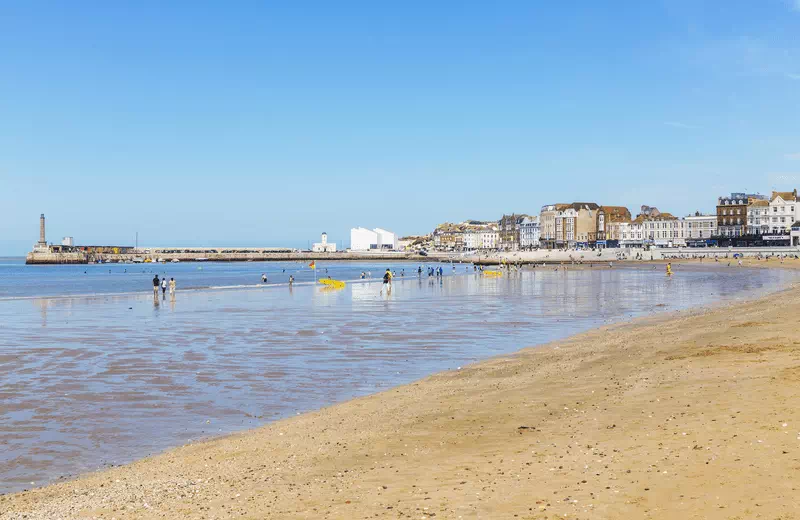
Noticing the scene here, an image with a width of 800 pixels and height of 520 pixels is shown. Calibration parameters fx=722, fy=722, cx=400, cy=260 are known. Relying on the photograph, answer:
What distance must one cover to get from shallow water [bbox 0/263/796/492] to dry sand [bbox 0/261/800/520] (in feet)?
5.42

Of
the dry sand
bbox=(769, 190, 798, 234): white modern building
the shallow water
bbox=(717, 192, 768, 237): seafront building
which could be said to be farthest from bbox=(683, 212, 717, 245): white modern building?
the dry sand

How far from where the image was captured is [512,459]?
879 centimetres

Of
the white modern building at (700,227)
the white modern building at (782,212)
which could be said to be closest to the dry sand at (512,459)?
the white modern building at (782,212)

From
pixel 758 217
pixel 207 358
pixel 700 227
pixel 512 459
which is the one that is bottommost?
pixel 207 358

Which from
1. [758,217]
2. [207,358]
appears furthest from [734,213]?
[207,358]

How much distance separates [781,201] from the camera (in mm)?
156875

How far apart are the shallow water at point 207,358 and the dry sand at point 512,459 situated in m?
1.65

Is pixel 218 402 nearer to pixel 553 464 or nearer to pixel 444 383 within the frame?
pixel 444 383

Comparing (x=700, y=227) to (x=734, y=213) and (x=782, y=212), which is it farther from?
(x=782, y=212)

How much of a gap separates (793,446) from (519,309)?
30.3 meters

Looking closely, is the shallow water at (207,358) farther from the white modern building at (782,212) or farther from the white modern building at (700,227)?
the white modern building at (700,227)

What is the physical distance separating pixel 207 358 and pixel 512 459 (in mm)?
14569

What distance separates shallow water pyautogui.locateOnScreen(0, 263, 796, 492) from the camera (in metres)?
12.5

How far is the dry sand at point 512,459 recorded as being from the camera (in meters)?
7.07
